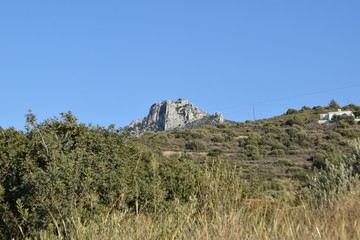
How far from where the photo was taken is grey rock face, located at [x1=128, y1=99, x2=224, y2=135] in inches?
3767

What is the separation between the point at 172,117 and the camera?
101m

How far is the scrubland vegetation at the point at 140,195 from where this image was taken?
6.25 m

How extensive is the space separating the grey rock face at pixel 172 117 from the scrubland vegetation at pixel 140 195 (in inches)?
2867

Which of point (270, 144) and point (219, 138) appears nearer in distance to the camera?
point (270, 144)

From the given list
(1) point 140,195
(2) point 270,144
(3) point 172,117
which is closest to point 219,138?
(2) point 270,144

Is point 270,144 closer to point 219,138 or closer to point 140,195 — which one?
point 219,138

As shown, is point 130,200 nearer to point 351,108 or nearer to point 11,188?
point 11,188

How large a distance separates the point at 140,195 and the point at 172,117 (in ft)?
286

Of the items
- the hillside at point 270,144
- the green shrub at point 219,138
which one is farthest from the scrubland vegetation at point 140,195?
the green shrub at point 219,138

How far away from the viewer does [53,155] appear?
12.6 meters

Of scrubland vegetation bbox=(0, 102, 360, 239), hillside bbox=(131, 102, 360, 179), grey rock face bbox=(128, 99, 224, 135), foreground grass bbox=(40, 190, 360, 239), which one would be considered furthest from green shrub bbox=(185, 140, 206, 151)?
grey rock face bbox=(128, 99, 224, 135)

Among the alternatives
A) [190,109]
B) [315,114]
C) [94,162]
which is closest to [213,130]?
[315,114]

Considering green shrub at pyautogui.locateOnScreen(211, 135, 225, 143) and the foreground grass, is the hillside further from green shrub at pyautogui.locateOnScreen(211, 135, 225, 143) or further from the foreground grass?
the foreground grass

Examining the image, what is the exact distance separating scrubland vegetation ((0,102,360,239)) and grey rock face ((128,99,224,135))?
72.8 meters
